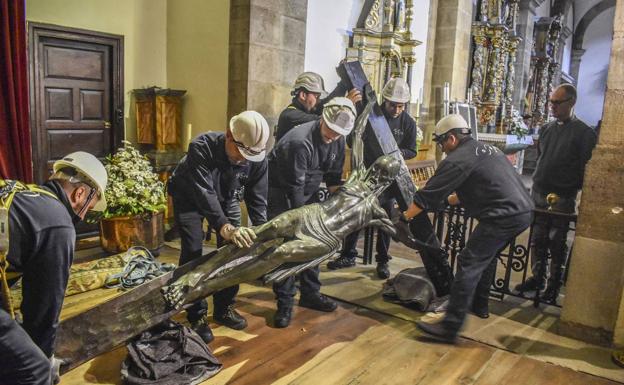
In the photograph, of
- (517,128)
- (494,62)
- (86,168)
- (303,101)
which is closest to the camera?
(86,168)

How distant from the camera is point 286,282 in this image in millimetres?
3852

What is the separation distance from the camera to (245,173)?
3.51 m

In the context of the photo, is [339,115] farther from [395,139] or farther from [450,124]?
[395,139]

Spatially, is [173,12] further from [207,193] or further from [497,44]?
A: [497,44]

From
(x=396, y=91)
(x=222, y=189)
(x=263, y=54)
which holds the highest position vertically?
(x=263, y=54)

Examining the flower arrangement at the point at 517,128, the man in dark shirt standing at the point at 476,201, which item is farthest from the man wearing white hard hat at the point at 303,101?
the flower arrangement at the point at 517,128

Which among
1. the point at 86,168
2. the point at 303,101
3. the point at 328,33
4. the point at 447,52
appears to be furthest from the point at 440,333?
the point at 447,52

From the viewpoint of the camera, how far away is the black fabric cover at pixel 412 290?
4.30 m

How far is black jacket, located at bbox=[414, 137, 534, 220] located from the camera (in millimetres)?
3721

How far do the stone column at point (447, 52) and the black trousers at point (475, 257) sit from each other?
20.2 feet

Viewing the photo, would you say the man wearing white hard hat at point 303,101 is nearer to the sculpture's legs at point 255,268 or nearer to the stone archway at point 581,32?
the sculpture's legs at point 255,268

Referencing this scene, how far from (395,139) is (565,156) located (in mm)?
1581

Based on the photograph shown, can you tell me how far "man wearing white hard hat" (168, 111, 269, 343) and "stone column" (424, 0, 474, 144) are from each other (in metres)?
6.80

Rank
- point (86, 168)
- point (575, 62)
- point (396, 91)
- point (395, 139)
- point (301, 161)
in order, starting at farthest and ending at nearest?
point (575, 62), point (395, 139), point (396, 91), point (301, 161), point (86, 168)
